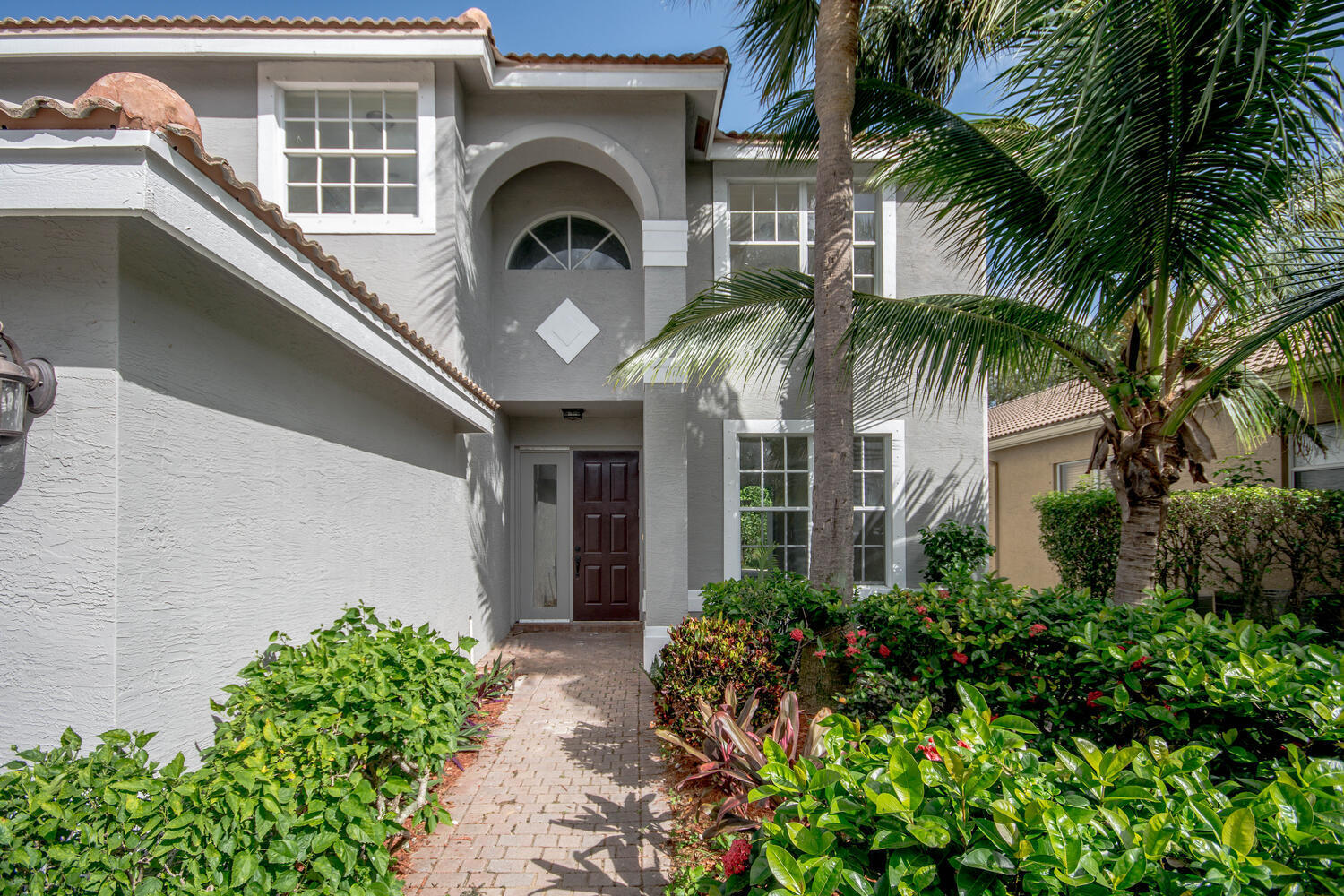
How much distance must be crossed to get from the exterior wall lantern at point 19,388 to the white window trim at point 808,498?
654 cm

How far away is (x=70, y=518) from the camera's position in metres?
2.59

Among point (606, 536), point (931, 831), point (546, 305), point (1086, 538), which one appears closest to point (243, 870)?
point (931, 831)

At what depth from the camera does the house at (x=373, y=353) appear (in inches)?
102

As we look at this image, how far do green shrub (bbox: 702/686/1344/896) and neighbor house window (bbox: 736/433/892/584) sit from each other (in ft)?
21.2

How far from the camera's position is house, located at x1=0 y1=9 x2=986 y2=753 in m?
2.59

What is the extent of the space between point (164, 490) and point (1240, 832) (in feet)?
12.6

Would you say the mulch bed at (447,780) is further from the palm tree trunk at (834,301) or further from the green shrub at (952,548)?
the green shrub at (952,548)

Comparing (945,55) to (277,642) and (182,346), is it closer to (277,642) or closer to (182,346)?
(182,346)

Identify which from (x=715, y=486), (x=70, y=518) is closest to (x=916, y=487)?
(x=715, y=486)

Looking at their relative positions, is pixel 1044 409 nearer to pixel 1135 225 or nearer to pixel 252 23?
pixel 1135 225

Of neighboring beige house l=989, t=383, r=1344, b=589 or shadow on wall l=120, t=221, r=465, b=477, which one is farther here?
neighboring beige house l=989, t=383, r=1344, b=589

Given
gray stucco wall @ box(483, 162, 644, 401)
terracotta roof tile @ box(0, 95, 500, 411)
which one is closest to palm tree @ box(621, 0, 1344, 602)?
gray stucco wall @ box(483, 162, 644, 401)

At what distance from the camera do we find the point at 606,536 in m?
9.66

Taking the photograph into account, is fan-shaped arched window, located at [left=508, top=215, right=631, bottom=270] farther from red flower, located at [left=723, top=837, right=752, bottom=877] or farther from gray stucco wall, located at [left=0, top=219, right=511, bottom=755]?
red flower, located at [left=723, top=837, right=752, bottom=877]
